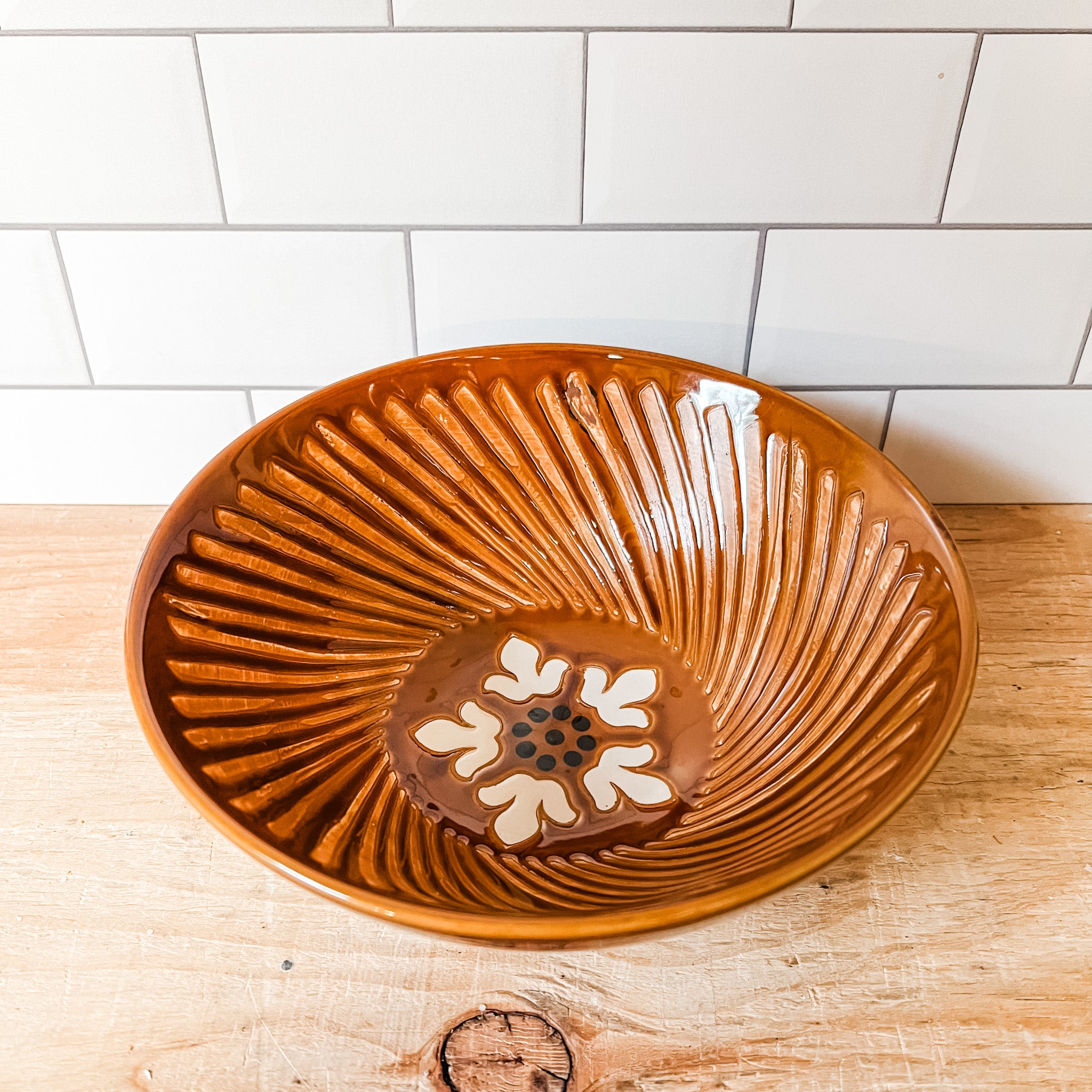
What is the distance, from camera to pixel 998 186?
573 mm

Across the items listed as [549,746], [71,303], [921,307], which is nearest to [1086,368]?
[921,307]

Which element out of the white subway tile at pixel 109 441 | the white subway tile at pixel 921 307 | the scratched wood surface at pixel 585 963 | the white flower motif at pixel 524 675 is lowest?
the scratched wood surface at pixel 585 963

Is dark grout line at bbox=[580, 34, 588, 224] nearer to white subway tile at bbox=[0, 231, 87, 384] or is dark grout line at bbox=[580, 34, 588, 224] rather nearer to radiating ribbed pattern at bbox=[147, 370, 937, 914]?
radiating ribbed pattern at bbox=[147, 370, 937, 914]

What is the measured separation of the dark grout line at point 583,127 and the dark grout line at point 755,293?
0.11m

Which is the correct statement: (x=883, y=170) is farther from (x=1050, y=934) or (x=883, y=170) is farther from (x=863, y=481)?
(x=1050, y=934)

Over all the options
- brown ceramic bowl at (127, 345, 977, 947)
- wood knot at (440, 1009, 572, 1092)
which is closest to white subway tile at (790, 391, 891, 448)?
brown ceramic bowl at (127, 345, 977, 947)

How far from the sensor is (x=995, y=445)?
2.20 feet

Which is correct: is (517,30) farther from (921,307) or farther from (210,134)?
(921,307)

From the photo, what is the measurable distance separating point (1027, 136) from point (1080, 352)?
152 millimetres

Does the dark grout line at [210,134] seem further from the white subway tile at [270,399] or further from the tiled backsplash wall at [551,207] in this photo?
the white subway tile at [270,399]

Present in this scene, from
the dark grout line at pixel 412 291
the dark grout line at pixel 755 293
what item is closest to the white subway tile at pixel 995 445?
the dark grout line at pixel 755 293

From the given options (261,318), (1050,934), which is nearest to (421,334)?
(261,318)

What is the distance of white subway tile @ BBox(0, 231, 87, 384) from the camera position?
609 mm

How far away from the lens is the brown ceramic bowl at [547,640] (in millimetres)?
417
